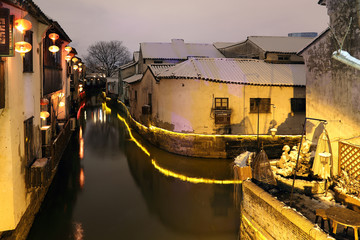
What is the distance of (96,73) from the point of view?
85.4 meters

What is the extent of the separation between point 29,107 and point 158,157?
37.1ft

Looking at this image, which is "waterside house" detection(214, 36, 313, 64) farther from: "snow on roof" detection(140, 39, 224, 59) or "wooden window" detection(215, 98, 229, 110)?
"wooden window" detection(215, 98, 229, 110)

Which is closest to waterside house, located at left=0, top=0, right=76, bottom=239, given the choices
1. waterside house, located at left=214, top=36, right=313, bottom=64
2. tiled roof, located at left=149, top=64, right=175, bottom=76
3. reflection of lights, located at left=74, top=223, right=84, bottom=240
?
reflection of lights, located at left=74, top=223, right=84, bottom=240

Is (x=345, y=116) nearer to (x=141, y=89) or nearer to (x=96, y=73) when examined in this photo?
(x=141, y=89)

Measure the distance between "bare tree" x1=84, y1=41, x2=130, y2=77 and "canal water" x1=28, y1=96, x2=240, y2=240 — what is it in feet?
219

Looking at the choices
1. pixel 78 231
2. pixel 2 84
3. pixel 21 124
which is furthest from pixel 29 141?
pixel 78 231

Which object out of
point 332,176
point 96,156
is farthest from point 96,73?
point 332,176

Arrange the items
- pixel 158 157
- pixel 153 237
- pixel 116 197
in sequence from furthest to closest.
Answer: pixel 158 157, pixel 116 197, pixel 153 237

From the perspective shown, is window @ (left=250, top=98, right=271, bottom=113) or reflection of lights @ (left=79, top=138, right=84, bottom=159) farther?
window @ (left=250, top=98, right=271, bottom=113)

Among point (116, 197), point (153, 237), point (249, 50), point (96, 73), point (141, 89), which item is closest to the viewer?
point (153, 237)

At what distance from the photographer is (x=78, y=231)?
11.1 metres

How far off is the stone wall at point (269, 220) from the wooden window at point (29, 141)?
808 cm

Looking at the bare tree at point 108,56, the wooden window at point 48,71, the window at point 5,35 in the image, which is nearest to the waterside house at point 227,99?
the wooden window at point 48,71

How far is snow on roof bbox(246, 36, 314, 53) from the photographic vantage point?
1173 inches
